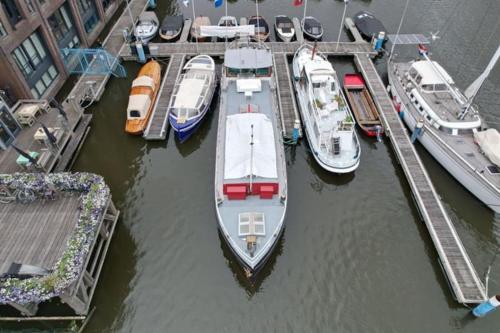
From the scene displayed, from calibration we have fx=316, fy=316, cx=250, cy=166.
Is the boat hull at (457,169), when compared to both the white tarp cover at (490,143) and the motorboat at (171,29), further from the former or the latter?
the motorboat at (171,29)

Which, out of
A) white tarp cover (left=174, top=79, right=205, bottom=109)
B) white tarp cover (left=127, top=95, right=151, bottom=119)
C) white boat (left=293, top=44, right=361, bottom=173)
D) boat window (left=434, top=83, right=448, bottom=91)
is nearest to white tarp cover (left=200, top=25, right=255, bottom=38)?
white boat (left=293, top=44, right=361, bottom=173)

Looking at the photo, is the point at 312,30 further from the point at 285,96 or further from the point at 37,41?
the point at 37,41

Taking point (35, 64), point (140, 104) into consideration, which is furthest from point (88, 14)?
point (140, 104)

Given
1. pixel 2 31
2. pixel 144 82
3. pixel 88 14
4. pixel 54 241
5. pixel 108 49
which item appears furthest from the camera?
pixel 88 14

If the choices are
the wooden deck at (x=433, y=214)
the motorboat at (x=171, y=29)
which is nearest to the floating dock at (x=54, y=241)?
the wooden deck at (x=433, y=214)

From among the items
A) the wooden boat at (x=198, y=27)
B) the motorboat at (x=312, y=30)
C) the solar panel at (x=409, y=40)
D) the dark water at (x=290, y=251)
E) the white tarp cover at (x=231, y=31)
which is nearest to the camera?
the dark water at (x=290, y=251)

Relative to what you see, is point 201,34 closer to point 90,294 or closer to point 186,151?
point 186,151

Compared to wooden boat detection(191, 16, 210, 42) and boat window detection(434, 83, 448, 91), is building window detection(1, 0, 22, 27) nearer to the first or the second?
wooden boat detection(191, 16, 210, 42)
